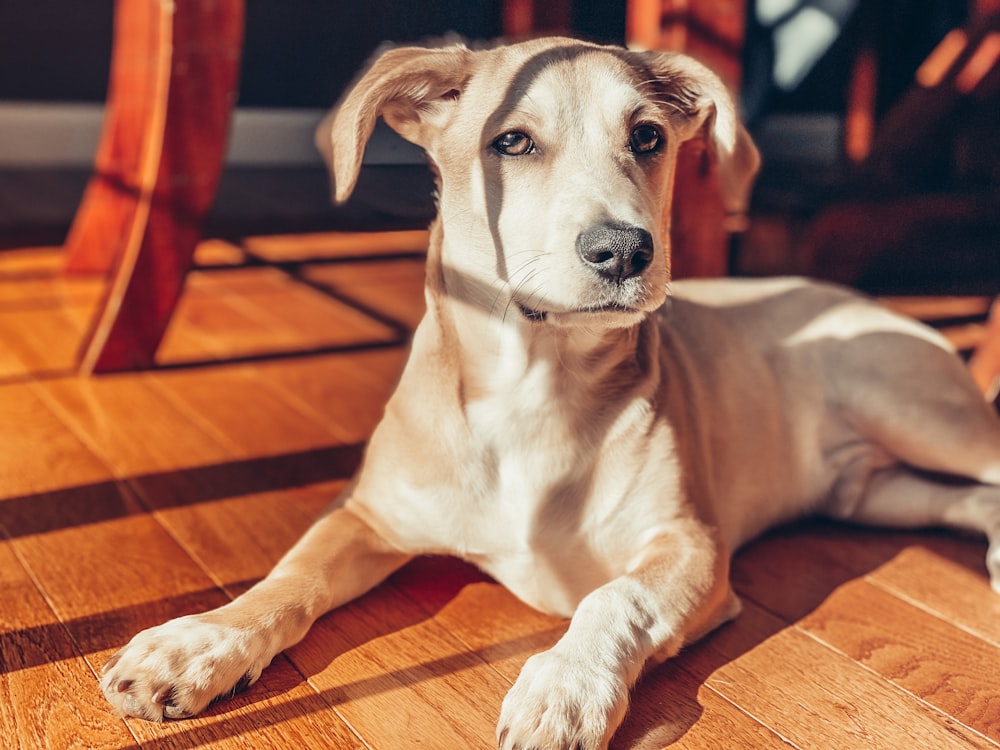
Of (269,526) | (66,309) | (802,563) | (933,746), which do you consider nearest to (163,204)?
(66,309)

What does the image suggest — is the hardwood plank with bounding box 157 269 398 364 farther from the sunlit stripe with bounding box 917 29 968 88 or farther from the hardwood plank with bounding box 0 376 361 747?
the sunlit stripe with bounding box 917 29 968 88

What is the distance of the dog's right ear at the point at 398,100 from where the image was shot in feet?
4.88

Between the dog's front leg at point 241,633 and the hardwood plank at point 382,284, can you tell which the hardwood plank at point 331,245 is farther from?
the dog's front leg at point 241,633

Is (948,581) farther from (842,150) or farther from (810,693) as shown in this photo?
(842,150)

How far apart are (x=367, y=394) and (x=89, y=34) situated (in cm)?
421

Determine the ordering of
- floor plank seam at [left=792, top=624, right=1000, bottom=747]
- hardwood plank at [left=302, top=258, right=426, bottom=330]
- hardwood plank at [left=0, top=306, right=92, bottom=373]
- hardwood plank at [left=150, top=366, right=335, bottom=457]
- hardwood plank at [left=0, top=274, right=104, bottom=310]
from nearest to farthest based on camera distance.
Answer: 1. floor plank seam at [left=792, top=624, right=1000, bottom=747]
2. hardwood plank at [left=150, top=366, right=335, bottom=457]
3. hardwood plank at [left=0, top=306, right=92, bottom=373]
4. hardwood plank at [left=0, top=274, right=104, bottom=310]
5. hardwood plank at [left=302, top=258, right=426, bottom=330]

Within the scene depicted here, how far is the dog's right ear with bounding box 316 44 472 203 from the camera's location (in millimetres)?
1486

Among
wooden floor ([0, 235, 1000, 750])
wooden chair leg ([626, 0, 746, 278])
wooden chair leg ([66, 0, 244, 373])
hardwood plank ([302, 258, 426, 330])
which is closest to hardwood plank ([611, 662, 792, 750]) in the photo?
wooden floor ([0, 235, 1000, 750])

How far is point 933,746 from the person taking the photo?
1269 mm

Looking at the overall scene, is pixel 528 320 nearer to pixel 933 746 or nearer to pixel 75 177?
pixel 933 746

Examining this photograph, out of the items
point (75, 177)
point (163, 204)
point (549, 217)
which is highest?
point (549, 217)

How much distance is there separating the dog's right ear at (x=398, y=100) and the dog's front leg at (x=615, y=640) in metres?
0.68

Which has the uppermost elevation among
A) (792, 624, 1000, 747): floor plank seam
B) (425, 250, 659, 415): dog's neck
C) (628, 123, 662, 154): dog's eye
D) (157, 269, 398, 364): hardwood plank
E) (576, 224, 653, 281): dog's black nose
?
(628, 123, 662, 154): dog's eye

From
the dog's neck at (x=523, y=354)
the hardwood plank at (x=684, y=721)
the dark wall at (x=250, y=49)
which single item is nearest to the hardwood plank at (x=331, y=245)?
the dark wall at (x=250, y=49)
